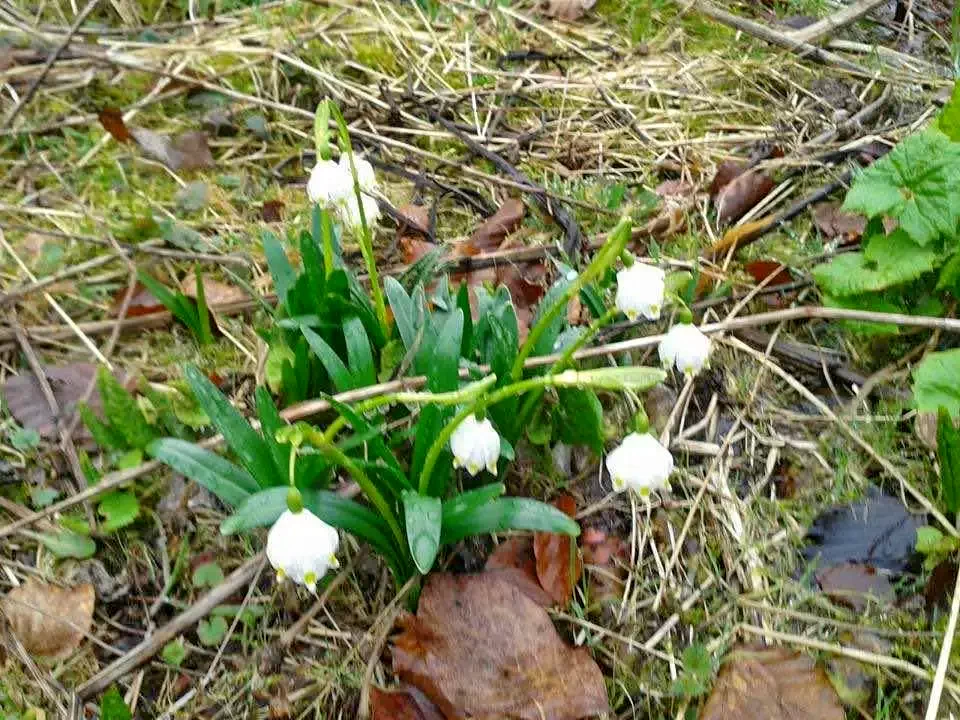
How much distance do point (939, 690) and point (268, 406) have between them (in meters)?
1.03

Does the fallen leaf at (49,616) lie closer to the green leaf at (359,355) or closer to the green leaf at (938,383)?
the green leaf at (359,355)

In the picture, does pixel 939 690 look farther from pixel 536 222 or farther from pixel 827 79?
pixel 827 79

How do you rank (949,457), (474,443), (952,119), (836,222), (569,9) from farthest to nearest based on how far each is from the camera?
1. (569,9)
2. (836,222)
3. (952,119)
4. (949,457)
5. (474,443)

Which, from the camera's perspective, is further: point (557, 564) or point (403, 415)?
point (403, 415)

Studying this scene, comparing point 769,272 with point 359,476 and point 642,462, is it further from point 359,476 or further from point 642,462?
point 359,476

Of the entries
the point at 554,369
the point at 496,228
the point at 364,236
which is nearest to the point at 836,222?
the point at 496,228

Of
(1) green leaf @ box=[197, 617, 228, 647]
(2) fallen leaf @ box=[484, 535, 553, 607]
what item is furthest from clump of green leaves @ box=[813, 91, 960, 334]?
(1) green leaf @ box=[197, 617, 228, 647]

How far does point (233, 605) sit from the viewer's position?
1.41 m

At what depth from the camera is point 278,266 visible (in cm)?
165

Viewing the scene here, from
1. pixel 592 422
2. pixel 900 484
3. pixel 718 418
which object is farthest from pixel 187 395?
pixel 900 484

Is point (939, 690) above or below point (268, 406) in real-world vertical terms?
below

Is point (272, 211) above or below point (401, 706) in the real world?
above

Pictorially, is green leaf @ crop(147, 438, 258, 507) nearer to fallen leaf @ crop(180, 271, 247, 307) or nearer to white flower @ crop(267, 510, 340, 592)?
white flower @ crop(267, 510, 340, 592)

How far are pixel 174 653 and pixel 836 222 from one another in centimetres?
163
